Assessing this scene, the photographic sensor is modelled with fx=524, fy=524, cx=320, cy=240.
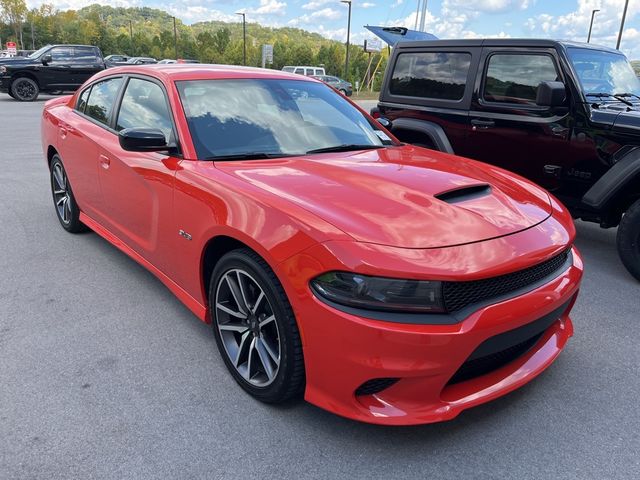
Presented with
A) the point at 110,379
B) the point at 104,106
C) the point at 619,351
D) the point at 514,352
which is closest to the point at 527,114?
the point at 619,351

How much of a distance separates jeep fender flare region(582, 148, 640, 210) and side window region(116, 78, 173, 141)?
3.40m

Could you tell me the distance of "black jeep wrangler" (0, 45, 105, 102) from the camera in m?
17.9

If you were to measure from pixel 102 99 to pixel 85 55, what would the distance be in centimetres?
1710

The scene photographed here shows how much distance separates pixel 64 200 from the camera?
498 cm

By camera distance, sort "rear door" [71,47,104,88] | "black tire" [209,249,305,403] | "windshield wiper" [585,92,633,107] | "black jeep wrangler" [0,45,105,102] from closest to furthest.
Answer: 1. "black tire" [209,249,305,403]
2. "windshield wiper" [585,92,633,107]
3. "black jeep wrangler" [0,45,105,102]
4. "rear door" [71,47,104,88]

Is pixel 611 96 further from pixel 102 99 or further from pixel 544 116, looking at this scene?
pixel 102 99

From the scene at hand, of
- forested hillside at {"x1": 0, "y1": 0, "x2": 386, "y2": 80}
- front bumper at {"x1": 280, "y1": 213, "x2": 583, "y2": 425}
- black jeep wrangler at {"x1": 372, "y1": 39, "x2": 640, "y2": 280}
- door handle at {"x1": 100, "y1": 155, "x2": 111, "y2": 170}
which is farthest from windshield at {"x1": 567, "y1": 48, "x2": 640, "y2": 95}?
forested hillside at {"x1": 0, "y1": 0, "x2": 386, "y2": 80}

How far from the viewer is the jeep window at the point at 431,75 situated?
5.50m

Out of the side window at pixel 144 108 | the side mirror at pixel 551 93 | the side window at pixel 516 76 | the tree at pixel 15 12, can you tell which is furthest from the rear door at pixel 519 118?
the tree at pixel 15 12

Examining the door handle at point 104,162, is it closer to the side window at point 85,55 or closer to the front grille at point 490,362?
the front grille at point 490,362

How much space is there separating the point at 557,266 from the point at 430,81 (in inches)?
150

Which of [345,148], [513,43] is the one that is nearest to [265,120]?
[345,148]

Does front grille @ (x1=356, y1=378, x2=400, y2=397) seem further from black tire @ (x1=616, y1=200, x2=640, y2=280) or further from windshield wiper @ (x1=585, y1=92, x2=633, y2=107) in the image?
windshield wiper @ (x1=585, y1=92, x2=633, y2=107)

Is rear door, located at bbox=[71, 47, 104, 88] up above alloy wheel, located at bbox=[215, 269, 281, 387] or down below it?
above
